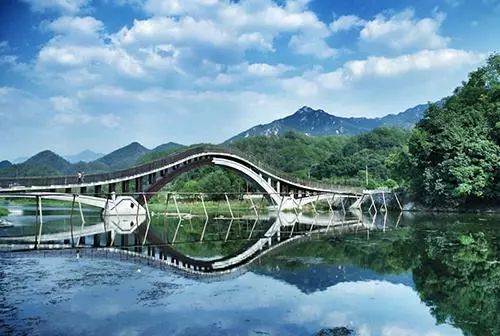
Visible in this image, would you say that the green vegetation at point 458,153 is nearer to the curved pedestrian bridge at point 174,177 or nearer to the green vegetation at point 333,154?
the curved pedestrian bridge at point 174,177

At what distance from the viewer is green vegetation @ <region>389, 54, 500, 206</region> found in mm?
43094

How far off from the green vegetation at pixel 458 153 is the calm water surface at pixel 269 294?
2273cm

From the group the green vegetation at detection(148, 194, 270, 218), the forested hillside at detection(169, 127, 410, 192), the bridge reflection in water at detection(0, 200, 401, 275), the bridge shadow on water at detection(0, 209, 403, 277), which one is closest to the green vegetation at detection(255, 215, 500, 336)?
the bridge shadow on water at detection(0, 209, 403, 277)

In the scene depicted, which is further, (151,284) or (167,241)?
(167,241)

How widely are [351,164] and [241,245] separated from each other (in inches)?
2760

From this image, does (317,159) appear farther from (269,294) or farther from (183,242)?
(269,294)

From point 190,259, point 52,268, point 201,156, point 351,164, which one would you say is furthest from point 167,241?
point 351,164

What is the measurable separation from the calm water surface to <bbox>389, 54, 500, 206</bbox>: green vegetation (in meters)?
22.7

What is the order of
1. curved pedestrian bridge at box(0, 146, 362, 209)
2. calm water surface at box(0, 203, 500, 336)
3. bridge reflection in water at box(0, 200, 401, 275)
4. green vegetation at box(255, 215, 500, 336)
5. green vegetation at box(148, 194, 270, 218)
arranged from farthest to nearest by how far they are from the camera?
green vegetation at box(148, 194, 270, 218) → curved pedestrian bridge at box(0, 146, 362, 209) → bridge reflection in water at box(0, 200, 401, 275) → green vegetation at box(255, 215, 500, 336) → calm water surface at box(0, 203, 500, 336)

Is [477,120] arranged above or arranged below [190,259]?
above

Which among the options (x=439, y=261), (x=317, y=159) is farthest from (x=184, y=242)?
(x=317, y=159)

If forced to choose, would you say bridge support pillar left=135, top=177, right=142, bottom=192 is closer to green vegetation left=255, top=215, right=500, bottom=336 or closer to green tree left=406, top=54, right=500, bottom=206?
green vegetation left=255, top=215, right=500, bottom=336

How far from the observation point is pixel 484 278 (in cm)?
1611

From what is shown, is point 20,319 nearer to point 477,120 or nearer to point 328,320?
point 328,320
